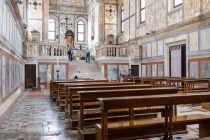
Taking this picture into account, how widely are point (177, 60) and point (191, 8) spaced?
3.15m

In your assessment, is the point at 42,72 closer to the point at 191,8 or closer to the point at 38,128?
the point at 191,8

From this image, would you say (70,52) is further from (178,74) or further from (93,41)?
(178,74)

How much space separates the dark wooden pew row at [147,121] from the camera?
342cm

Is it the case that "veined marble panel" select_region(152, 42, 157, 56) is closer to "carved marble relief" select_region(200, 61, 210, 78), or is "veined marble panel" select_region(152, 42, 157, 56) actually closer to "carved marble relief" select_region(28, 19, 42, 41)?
"carved marble relief" select_region(200, 61, 210, 78)

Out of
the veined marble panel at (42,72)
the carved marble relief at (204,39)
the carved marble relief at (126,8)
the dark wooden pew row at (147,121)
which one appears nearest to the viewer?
the dark wooden pew row at (147,121)

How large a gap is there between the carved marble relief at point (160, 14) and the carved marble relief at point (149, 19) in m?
0.73

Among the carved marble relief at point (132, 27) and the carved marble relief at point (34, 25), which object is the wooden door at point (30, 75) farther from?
the carved marble relief at point (132, 27)

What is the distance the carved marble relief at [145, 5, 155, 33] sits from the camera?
17.2 m

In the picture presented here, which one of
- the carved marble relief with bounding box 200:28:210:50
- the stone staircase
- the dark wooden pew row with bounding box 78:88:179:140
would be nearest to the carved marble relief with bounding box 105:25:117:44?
the stone staircase

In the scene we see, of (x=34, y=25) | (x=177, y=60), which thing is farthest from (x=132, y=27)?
(x=34, y=25)

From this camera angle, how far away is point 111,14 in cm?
2469

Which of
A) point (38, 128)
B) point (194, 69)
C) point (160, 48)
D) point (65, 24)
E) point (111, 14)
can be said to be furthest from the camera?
point (65, 24)

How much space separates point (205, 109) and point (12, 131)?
598cm

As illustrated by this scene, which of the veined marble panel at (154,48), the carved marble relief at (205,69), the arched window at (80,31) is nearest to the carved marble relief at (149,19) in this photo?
the veined marble panel at (154,48)
